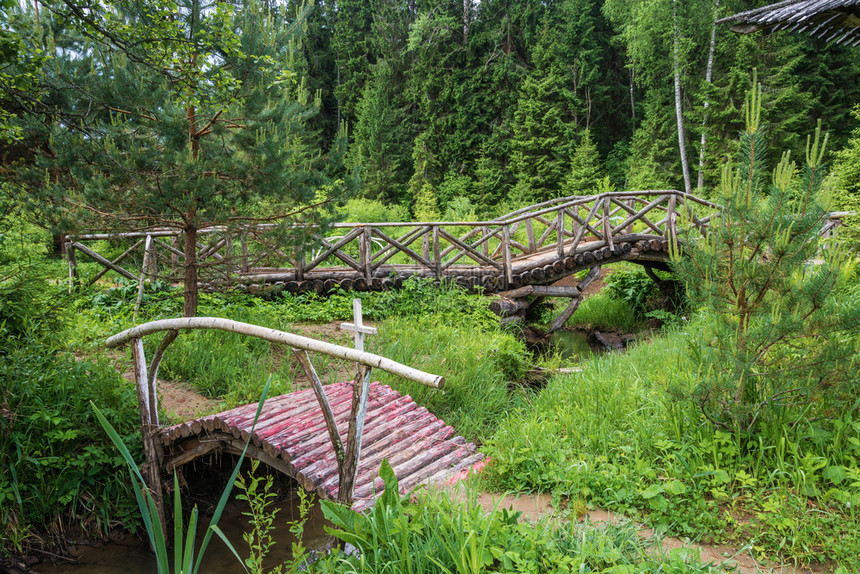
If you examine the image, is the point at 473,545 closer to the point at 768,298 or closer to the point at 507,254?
the point at 768,298

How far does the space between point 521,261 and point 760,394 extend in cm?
729

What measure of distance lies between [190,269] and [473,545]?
5.38 metres

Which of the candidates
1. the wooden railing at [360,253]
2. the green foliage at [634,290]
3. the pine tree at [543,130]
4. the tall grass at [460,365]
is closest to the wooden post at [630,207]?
the wooden railing at [360,253]

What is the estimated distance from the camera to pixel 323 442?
392 centimetres

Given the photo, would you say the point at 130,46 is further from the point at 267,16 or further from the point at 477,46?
the point at 477,46

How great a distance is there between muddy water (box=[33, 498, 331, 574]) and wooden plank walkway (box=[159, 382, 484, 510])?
700mm

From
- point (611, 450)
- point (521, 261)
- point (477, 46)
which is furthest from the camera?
point (477, 46)

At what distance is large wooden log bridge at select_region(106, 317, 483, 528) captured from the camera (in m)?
3.51

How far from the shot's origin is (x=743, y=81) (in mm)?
→ 16578

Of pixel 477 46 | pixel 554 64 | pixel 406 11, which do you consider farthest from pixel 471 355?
pixel 406 11

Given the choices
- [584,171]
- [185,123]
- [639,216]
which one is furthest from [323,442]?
[584,171]

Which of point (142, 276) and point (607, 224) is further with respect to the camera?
A: point (607, 224)

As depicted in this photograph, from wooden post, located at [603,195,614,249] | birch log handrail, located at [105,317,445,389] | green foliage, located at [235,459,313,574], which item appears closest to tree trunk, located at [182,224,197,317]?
birch log handrail, located at [105,317,445,389]

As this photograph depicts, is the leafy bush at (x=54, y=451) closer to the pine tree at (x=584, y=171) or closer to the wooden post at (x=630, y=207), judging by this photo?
the wooden post at (x=630, y=207)
